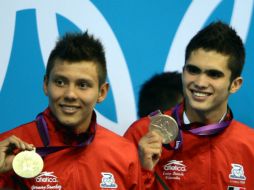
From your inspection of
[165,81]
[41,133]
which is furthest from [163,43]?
[41,133]

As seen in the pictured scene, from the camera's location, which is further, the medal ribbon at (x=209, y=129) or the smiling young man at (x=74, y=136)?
the medal ribbon at (x=209, y=129)

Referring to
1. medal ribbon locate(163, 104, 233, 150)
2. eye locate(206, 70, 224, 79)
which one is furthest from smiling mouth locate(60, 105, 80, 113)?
eye locate(206, 70, 224, 79)

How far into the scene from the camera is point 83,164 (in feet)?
5.56

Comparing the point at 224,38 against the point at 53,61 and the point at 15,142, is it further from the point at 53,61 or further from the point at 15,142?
the point at 15,142

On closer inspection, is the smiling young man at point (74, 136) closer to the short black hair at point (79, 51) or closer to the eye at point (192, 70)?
the short black hair at point (79, 51)

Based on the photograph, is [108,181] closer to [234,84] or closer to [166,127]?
[166,127]

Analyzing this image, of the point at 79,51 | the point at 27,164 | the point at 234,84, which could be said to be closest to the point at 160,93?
the point at 234,84

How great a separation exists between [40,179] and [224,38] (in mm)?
755

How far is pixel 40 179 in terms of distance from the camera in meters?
1.66

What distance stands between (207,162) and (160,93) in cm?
51

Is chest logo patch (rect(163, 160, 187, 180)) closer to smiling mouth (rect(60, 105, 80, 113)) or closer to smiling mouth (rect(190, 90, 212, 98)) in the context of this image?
smiling mouth (rect(190, 90, 212, 98))

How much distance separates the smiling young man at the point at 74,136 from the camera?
166cm

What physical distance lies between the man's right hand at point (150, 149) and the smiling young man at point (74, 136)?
27 millimetres

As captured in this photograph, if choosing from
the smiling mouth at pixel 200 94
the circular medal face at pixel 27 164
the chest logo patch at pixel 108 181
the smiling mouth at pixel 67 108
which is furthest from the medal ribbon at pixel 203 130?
the circular medal face at pixel 27 164
